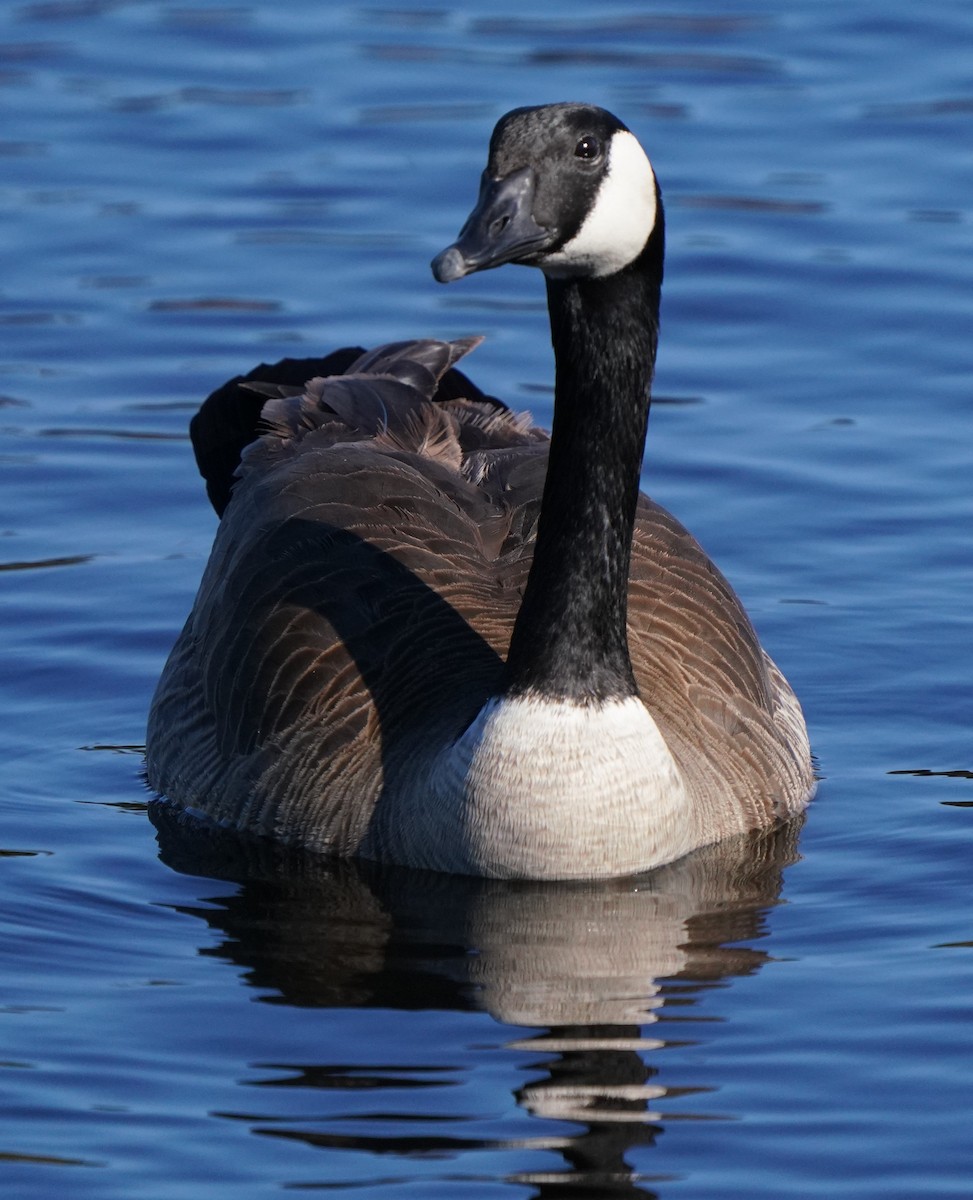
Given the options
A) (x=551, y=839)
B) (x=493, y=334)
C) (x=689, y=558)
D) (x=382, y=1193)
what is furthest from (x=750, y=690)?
(x=493, y=334)

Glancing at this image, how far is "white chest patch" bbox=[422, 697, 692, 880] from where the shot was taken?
9.26 m

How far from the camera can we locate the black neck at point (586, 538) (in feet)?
29.4

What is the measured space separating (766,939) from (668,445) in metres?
5.35

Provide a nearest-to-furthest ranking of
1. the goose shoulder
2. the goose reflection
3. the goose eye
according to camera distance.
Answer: the goose reflection, the goose eye, the goose shoulder

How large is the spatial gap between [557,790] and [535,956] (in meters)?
0.62

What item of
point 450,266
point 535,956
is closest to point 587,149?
point 450,266

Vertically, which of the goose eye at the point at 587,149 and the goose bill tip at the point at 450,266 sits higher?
the goose eye at the point at 587,149

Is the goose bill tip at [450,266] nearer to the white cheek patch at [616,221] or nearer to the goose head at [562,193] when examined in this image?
the goose head at [562,193]

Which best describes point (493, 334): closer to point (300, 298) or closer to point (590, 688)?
point (300, 298)

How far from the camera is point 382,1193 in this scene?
738cm

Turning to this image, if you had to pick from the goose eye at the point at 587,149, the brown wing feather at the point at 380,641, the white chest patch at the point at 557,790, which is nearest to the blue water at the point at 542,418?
the white chest patch at the point at 557,790

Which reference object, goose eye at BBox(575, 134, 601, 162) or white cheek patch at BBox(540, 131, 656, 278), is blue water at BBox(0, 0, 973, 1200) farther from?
goose eye at BBox(575, 134, 601, 162)

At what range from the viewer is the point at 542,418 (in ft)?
47.6

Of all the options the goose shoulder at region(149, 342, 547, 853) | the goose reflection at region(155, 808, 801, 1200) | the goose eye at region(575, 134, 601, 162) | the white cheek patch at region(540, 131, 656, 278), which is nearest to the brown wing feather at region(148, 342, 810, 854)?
the goose shoulder at region(149, 342, 547, 853)
